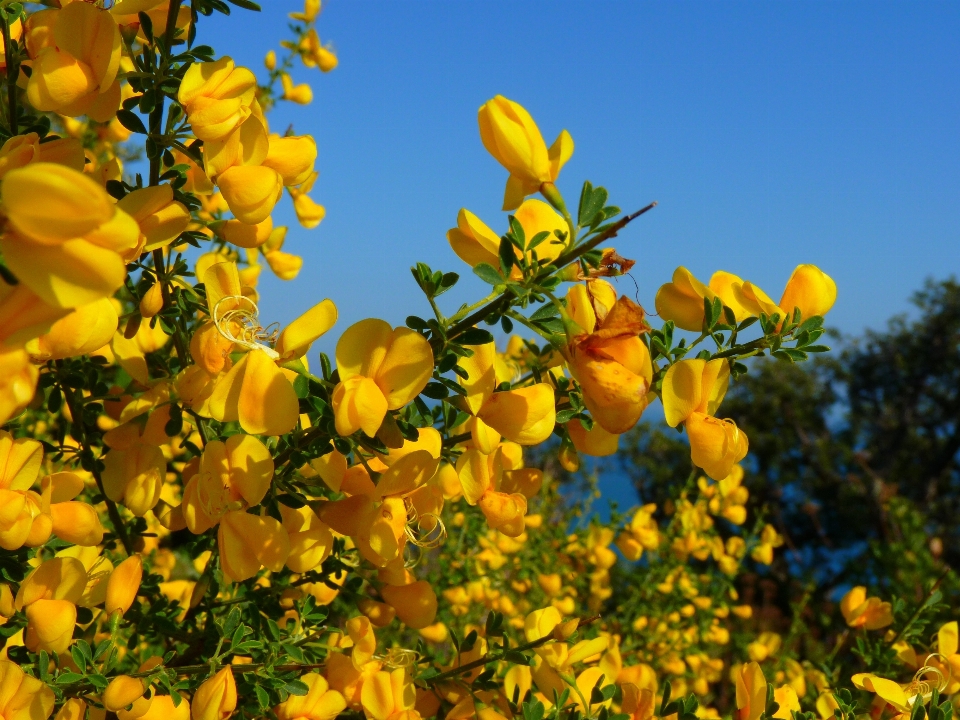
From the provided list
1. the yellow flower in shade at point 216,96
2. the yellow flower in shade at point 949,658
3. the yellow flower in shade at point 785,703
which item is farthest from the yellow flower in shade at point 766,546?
A: the yellow flower in shade at point 216,96

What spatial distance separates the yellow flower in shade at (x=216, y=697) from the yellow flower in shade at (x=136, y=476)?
267 mm

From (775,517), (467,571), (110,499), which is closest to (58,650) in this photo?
(110,499)

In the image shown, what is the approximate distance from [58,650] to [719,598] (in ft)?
8.85

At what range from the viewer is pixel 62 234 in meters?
0.57

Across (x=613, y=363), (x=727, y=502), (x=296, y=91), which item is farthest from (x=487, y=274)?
(x=727, y=502)

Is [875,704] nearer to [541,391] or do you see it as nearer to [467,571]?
[541,391]

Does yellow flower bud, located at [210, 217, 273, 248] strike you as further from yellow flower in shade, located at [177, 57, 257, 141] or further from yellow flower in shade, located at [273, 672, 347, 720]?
yellow flower in shade, located at [273, 672, 347, 720]

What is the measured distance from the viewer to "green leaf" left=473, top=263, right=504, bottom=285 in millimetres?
768

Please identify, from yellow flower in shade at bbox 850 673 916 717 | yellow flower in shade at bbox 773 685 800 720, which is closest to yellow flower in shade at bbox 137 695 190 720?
yellow flower in shade at bbox 773 685 800 720

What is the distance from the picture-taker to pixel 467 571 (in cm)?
262

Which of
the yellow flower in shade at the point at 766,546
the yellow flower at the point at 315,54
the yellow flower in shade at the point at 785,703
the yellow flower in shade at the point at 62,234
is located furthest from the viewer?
the yellow flower in shade at the point at 766,546

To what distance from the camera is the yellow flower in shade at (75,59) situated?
0.85m

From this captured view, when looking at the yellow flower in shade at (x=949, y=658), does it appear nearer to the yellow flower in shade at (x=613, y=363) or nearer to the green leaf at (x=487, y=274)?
the yellow flower in shade at (x=613, y=363)

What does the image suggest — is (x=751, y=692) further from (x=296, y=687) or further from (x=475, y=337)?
(x=475, y=337)
